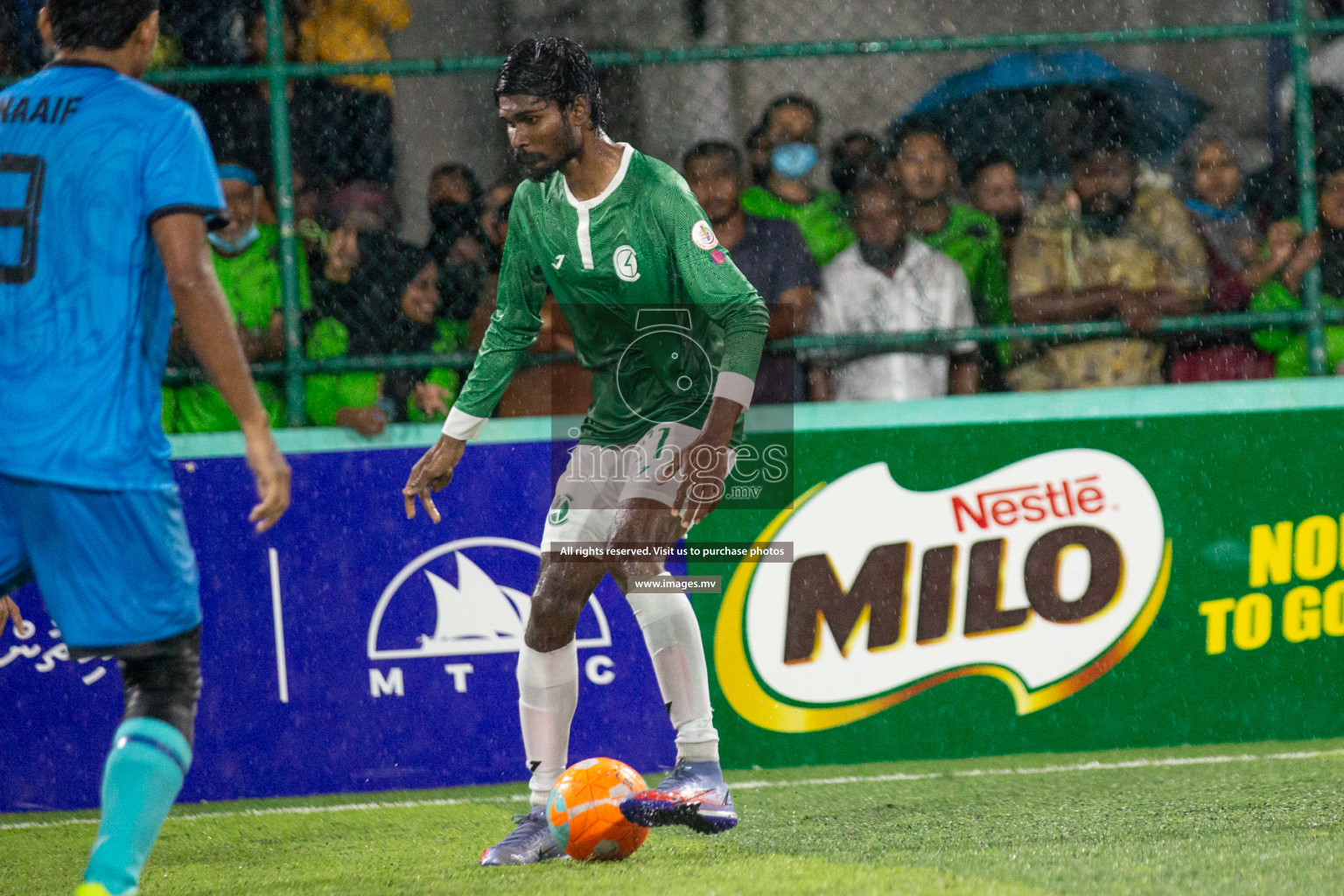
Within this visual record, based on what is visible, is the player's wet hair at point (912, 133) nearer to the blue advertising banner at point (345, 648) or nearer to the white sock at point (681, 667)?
the blue advertising banner at point (345, 648)

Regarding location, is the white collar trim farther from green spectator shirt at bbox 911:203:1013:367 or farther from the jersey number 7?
green spectator shirt at bbox 911:203:1013:367

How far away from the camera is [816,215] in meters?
6.39

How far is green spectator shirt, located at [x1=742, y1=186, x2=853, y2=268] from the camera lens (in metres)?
6.29

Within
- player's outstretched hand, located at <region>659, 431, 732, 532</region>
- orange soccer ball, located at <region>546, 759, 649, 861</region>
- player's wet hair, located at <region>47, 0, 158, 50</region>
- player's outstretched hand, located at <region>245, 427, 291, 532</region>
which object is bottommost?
orange soccer ball, located at <region>546, 759, 649, 861</region>

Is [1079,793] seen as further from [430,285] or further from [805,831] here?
[430,285]

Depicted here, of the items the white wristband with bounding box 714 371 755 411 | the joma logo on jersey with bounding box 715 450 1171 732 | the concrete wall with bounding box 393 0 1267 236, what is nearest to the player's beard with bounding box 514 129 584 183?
the white wristband with bounding box 714 371 755 411

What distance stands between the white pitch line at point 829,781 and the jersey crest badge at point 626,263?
200cm

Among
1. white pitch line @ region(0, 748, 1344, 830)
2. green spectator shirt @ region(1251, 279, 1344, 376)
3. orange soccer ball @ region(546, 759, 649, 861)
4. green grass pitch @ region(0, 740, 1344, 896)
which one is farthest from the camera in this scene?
green spectator shirt @ region(1251, 279, 1344, 376)

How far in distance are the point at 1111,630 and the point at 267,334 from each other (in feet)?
11.0

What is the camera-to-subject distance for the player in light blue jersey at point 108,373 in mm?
3150

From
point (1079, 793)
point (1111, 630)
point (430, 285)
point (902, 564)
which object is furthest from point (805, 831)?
point (430, 285)

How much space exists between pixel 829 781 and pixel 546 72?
2735mm

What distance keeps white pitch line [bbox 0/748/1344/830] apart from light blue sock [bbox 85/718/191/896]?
Result: 248cm

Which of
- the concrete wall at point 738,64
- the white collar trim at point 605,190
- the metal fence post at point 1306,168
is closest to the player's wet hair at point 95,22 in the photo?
the white collar trim at point 605,190
